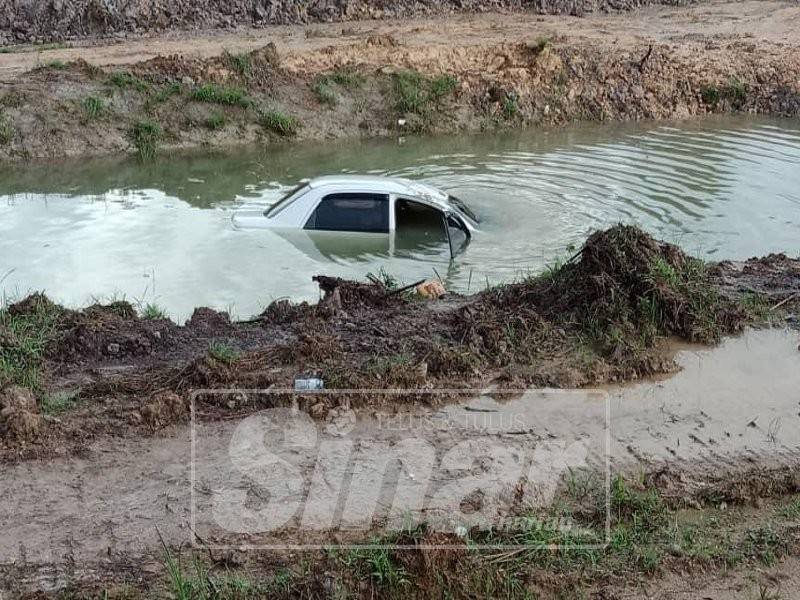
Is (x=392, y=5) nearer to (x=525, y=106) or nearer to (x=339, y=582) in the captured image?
(x=525, y=106)

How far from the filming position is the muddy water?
10.6 m

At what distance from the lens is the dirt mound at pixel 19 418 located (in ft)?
21.6

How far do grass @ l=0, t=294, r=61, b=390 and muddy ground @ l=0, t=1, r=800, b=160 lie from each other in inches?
301

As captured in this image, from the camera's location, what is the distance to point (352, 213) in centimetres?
1110

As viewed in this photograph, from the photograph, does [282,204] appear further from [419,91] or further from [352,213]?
[419,91]

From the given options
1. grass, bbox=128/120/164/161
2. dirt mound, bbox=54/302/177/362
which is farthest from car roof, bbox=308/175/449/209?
grass, bbox=128/120/164/161

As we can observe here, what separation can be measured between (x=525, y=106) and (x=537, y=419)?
12.6 metres

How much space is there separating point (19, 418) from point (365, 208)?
17.6 ft

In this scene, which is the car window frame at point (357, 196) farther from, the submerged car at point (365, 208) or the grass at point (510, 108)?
the grass at point (510, 108)

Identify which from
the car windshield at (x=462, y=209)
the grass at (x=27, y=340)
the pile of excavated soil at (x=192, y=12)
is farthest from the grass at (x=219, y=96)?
the grass at (x=27, y=340)

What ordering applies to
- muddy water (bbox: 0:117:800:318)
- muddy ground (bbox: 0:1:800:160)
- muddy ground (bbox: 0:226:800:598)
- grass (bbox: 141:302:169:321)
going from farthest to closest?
muddy ground (bbox: 0:1:800:160) < muddy water (bbox: 0:117:800:318) < grass (bbox: 141:302:169:321) < muddy ground (bbox: 0:226:800:598)

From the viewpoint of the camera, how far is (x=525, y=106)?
18656 millimetres

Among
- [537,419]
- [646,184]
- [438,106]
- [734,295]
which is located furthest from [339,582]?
[438,106]

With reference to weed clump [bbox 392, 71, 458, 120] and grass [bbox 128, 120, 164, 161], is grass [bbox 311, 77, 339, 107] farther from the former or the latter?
grass [bbox 128, 120, 164, 161]
